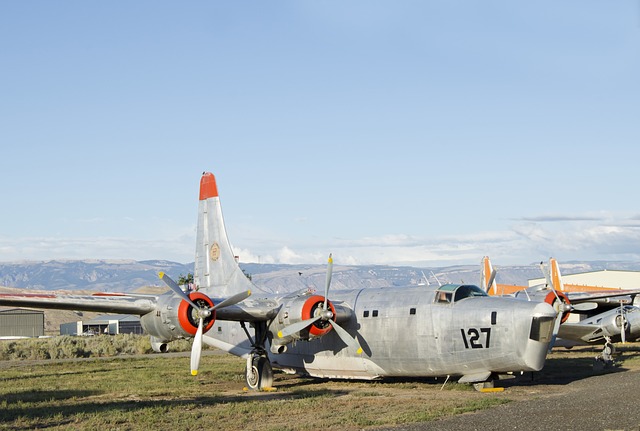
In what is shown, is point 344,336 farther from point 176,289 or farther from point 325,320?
point 176,289

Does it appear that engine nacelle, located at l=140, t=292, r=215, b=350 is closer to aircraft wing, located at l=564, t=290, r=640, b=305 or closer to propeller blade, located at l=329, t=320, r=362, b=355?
propeller blade, located at l=329, t=320, r=362, b=355

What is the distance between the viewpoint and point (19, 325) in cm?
9625

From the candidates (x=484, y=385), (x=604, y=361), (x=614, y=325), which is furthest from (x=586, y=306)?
(x=484, y=385)

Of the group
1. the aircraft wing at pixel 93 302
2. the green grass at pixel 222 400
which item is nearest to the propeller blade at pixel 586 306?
the green grass at pixel 222 400

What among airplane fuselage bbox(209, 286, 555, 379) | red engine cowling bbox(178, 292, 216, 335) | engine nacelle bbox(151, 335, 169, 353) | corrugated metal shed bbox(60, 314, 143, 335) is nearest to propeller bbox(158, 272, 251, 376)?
red engine cowling bbox(178, 292, 216, 335)

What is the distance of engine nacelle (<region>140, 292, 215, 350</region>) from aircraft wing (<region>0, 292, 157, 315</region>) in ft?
1.10

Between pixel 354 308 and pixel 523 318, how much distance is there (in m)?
5.80

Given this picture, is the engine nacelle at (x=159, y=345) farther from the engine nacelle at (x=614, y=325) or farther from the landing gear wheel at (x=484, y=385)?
the engine nacelle at (x=614, y=325)

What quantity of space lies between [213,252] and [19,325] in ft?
251

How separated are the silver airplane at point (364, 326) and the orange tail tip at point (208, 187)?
6.24 m

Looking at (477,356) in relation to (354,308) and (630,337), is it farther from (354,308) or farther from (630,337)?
(630,337)

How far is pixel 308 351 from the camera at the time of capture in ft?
81.4

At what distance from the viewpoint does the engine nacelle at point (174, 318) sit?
70.1 ft

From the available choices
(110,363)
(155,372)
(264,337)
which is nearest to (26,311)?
(110,363)
